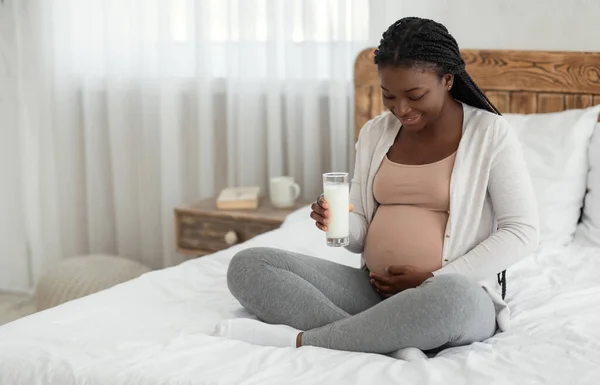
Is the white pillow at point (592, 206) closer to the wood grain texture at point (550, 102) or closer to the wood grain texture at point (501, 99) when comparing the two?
the wood grain texture at point (550, 102)

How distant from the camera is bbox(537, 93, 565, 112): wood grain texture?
8.51ft

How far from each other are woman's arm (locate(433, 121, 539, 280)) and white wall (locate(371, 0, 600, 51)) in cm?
117

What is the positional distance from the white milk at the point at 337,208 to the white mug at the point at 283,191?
126cm

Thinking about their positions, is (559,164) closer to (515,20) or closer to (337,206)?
(515,20)

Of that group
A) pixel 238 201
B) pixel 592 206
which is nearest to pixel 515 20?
pixel 592 206

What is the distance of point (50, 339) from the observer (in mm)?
1522

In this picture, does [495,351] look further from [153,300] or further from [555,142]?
[555,142]

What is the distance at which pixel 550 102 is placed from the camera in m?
2.61

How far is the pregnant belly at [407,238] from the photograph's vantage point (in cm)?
167

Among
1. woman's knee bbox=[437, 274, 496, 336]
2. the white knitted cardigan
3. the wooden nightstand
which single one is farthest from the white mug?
woman's knee bbox=[437, 274, 496, 336]

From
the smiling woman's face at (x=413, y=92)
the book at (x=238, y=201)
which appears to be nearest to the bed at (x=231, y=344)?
the smiling woman's face at (x=413, y=92)

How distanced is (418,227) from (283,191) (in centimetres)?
125

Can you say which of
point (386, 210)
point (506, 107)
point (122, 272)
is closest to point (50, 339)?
point (386, 210)

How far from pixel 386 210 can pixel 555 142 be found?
0.84 m
